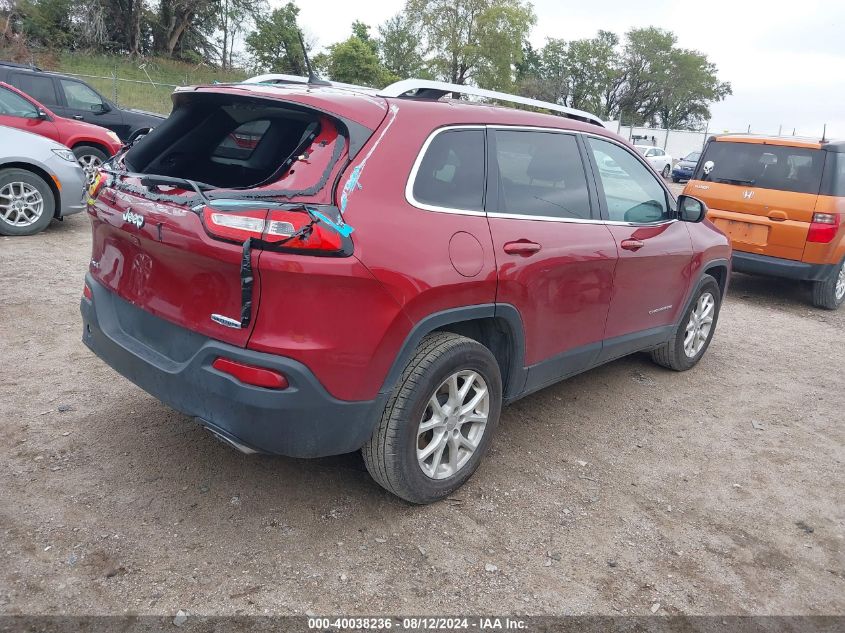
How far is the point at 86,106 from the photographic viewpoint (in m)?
13.2

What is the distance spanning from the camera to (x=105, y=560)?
103 inches

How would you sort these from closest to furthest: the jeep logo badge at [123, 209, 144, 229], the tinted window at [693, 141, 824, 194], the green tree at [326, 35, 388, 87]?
the jeep logo badge at [123, 209, 144, 229] → the tinted window at [693, 141, 824, 194] → the green tree at [326, 35, 388, 87]

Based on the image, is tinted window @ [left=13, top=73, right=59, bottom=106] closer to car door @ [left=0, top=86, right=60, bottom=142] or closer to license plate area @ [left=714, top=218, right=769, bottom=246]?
car door @ [left=0, top=86, right=60, bottom=142]

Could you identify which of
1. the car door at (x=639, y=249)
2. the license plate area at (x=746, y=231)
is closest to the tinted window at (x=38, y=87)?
the license plate area at (x=746, y=231)

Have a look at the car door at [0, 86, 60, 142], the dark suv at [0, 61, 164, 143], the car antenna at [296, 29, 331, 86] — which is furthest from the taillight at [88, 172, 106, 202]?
the dark suv at [0, 61, 164, 143]

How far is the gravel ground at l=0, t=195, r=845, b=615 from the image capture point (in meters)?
2.59

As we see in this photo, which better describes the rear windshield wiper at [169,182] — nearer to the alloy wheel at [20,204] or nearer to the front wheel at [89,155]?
the alloy wheel at [20,204]

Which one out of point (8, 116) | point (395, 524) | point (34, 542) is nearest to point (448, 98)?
point (395, 524)

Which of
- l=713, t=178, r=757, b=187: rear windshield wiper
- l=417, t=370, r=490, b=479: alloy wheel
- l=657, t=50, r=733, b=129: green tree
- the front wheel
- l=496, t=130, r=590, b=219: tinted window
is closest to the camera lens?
l=417, t=370, r=490, b=479: alloy wheel

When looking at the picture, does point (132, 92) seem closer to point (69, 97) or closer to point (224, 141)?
point (69, 97)

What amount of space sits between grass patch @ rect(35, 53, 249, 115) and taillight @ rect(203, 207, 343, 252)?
2093 centimetres

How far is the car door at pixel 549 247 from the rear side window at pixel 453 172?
84 millimetres

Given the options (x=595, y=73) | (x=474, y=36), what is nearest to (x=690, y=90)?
(x=595, y=73)

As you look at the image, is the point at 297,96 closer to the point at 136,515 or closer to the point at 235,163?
the point at 235,163
